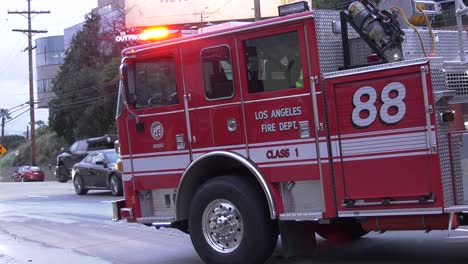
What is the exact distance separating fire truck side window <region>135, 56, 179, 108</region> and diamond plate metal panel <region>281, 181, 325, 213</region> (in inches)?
72.3

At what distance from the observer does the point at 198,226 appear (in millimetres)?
7496

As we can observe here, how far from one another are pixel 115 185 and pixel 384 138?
49.5ft

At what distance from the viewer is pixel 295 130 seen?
6652 mm

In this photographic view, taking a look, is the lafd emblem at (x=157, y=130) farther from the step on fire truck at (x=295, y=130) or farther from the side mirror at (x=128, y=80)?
the side mirror at (x=128, y=80)

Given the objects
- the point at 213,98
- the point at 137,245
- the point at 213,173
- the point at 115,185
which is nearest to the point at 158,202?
the point at 213,173

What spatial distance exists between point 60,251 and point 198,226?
363 cm

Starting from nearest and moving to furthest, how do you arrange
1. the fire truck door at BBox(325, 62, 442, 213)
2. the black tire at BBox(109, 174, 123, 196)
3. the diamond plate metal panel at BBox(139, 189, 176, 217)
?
the fire truck door at BBox(325, 62, 442, 213)
the diamond plate metal panel at BBox(139, 189, 176, 217)
the black tire at BBox(109, 174, 123, 196)

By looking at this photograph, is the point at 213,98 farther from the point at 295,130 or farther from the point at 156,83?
the point at 295,130

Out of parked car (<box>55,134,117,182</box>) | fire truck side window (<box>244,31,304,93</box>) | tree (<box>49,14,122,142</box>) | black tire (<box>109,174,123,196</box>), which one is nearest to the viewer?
fire truck side window (<box>244,31,304,93</box>)

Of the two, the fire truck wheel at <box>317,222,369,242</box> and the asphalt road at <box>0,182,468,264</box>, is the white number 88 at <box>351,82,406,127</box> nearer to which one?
the fire truck wheel at <box>317,222,369,242</box>

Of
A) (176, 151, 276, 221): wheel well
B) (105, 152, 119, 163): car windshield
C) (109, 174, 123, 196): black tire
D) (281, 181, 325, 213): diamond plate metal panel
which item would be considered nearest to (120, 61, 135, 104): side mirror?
(176, 151, 276, 221): wheel well

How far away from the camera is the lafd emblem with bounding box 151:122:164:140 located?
25.6 ft

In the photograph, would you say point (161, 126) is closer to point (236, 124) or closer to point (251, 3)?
point (236, 124)

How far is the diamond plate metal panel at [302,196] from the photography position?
260 inches
